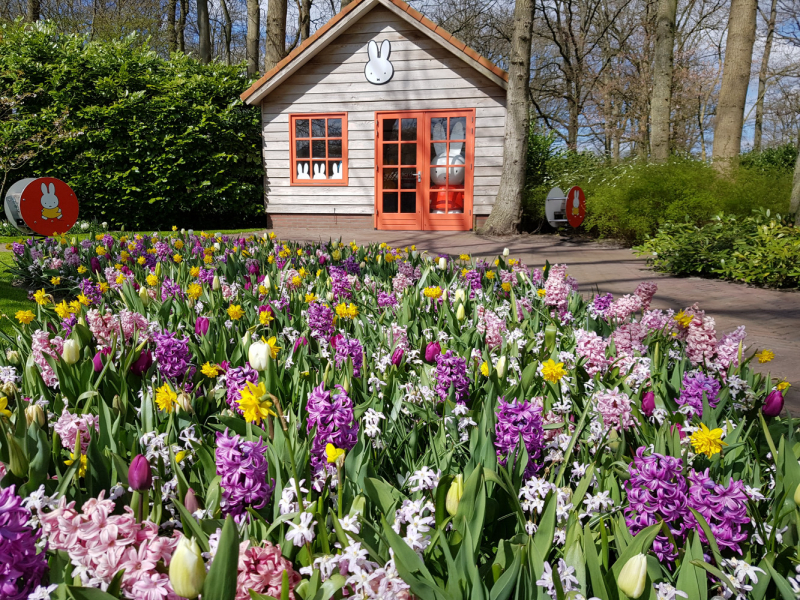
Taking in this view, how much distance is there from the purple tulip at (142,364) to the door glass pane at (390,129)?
12.8 metres

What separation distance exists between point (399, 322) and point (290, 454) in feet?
5.33

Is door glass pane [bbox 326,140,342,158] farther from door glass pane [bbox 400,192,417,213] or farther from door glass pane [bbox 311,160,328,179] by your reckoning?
door glass pane [bbox 400,192,417,213]

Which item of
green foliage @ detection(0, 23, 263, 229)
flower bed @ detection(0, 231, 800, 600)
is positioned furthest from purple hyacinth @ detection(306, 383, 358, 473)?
green foliage @ detection(0, 23, 263, 229)

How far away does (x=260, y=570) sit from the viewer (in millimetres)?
1026

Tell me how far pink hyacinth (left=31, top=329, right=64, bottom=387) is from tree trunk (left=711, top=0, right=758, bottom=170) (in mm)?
11186

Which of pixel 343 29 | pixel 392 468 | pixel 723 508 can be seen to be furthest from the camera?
pixel 343 29

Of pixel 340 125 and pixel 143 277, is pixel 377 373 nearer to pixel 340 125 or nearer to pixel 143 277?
pixel 143 277

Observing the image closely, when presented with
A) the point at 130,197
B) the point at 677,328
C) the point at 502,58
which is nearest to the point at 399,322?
the point at 677,328

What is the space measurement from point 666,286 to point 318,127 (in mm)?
9971

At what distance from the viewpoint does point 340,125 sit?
14.5 metres

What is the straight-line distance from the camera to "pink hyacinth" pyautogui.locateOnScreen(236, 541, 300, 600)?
1.01 metres

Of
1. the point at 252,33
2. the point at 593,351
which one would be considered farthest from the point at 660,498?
the point at 252,33

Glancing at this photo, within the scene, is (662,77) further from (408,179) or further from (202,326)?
(202,326)

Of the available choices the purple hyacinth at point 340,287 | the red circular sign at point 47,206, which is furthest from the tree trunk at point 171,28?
the purple hyacinth at point 340,287
